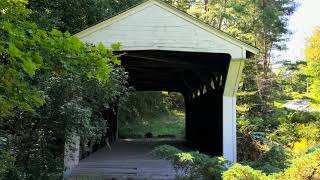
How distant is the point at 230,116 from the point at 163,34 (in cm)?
214

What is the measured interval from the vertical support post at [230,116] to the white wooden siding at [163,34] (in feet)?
1.71

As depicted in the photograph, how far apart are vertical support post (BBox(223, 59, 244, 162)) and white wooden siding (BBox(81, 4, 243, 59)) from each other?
1.71ft

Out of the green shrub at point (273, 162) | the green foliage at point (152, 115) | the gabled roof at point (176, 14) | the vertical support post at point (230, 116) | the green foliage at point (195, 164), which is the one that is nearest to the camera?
the green foliage at point (195, 164)

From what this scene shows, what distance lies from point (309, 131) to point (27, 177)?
949 cm

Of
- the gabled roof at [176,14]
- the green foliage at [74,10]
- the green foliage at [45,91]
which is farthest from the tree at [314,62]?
the green foliage at [45,91]

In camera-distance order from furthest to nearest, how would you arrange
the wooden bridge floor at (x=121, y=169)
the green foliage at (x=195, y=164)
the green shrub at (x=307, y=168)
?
the wooden bridge floor at (x=121, y=169), the green foliage at (x=195, y=164), the green shrub at (x=307, y=168)

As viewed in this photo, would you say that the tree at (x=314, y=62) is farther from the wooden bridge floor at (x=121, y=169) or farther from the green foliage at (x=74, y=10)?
the wooden bridge floor at (x=121, y=169)

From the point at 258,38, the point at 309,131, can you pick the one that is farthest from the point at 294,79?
the point at 309,131

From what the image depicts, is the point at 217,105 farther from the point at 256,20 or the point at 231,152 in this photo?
the point at 256,20

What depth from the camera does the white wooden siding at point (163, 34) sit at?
780 centimetres

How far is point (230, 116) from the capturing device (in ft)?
26.9

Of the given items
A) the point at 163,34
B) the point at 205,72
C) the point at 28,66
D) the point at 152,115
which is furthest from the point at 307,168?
the point at 152,115

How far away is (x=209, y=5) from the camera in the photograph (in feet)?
77.9

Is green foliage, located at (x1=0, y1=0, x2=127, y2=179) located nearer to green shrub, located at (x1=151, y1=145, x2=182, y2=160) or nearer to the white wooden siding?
green shrub, located at (x1=151, y1=145, x2=182, y2=160)
